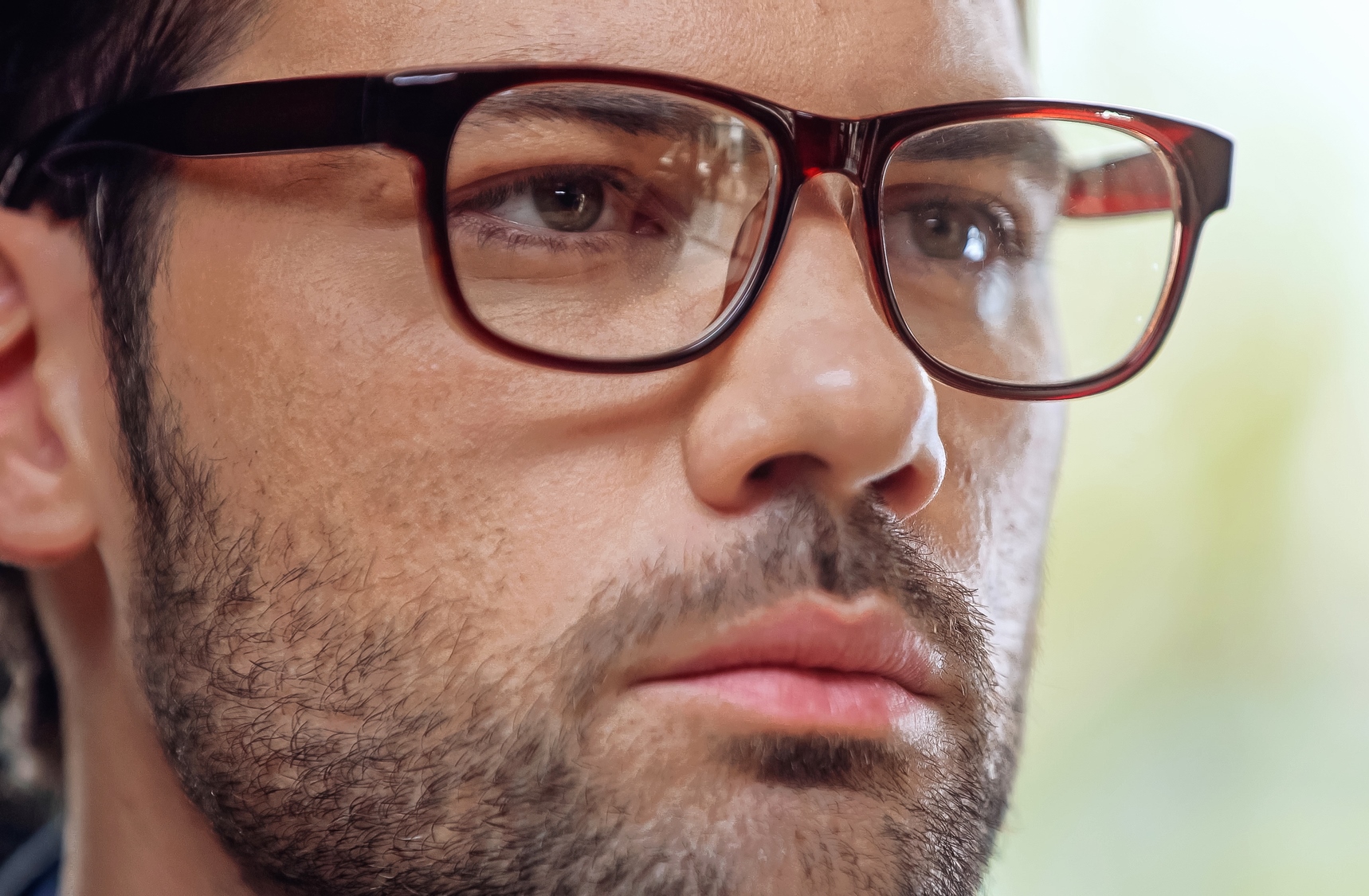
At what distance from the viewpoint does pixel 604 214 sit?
0.85m

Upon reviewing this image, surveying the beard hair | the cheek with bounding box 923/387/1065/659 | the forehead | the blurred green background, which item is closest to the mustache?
the beard hair

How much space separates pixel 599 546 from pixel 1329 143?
179 cm

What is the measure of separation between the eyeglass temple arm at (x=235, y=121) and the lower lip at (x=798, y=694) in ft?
1.53

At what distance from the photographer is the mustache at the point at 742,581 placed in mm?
765

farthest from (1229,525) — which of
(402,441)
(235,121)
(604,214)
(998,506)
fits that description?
(235,121)

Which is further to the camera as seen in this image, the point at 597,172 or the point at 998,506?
the point at 998,506

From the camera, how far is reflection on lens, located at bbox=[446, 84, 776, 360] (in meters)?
0.81

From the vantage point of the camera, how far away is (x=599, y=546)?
2.56ft

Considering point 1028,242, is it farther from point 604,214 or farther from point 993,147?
point 604,214

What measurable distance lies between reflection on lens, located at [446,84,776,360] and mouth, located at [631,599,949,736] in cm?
23

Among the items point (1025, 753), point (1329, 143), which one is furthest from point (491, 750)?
point (1329, 143)

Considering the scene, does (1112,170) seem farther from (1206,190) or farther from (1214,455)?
(1214,455)

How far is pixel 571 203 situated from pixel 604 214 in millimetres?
28

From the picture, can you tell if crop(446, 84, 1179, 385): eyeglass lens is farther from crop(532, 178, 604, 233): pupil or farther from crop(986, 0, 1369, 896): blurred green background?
crop(986, 0, 1369, 896): blurred green background
